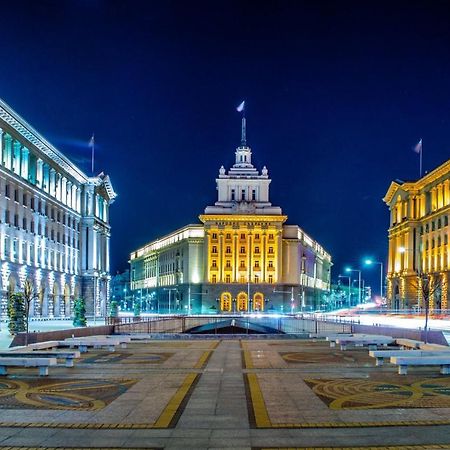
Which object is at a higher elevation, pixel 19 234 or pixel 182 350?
pixel 19 234

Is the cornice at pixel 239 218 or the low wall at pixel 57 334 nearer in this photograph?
the low wall at pixel 57 334

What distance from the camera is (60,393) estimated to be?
1728 cm

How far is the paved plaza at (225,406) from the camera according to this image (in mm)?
12117

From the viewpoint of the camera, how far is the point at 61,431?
1274cm

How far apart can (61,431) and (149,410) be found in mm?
2599

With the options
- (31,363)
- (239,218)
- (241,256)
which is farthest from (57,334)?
(239,218)

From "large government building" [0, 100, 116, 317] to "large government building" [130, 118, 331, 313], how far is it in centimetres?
3095

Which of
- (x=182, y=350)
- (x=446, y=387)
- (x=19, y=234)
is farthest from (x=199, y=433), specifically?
(x=19, y=234)

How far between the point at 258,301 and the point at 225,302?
7.37 meters

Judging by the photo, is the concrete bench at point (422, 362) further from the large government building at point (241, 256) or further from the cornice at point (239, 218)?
the cornice at point (239, 218)

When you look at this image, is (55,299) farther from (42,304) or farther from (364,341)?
A: (364,341)

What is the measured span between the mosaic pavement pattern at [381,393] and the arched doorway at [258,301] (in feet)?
436

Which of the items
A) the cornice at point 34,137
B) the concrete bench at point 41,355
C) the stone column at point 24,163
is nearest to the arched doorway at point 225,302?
the cornice at point 34,137

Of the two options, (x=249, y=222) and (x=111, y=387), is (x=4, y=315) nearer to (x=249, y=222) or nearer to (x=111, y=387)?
(x=111, y=387)
